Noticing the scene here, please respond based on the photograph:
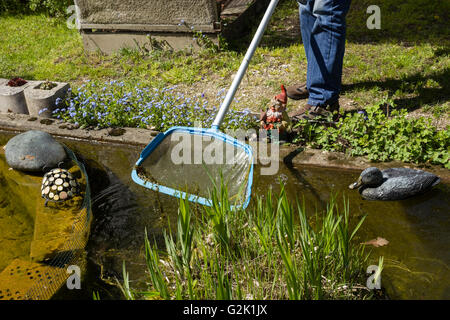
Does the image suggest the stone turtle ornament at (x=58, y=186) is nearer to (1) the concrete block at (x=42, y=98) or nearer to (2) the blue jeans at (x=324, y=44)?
(1) the concrete block at (x=42, y=98)

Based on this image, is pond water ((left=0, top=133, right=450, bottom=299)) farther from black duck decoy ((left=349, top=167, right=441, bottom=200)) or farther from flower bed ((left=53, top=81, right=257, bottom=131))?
flower bed ((left=53, top=81, right=257, bottom=131))

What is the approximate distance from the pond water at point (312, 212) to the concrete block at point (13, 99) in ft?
4.10

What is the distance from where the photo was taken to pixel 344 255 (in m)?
2.16

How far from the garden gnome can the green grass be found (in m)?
1.23

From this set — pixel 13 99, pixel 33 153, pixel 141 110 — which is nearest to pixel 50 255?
pixel 33 153

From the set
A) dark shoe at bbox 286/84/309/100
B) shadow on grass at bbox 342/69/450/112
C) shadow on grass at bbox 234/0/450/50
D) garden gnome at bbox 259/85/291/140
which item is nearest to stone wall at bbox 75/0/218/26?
shadow on grass at bbox 234/0/450/50

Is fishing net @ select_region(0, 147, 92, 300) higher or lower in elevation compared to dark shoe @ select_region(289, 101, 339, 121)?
lower

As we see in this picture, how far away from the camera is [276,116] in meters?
3.48

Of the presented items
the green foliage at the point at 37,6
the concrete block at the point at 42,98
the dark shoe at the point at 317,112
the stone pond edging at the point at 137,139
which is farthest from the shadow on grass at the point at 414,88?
the green foliage at the point at 37,6

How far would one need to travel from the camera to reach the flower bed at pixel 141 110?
3.96 metres

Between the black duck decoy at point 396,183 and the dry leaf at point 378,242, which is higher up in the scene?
the black duck decoy at point 396,183

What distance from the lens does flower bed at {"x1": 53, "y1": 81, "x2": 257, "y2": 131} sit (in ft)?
13.0

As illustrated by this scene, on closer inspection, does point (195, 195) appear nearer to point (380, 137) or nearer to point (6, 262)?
point (6, 262)

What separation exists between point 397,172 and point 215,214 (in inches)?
57.9
